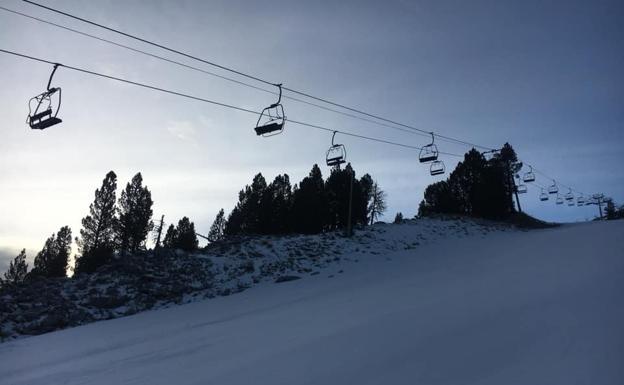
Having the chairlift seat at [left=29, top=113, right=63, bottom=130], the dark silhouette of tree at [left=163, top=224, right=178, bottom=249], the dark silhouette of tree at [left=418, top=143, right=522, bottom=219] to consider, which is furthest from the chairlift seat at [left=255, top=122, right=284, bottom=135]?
the dark silhouette of tree at [left=163, top=224, right=178, bottom=249]

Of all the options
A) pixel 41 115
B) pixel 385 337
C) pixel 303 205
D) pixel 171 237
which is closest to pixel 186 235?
pixel 171 237

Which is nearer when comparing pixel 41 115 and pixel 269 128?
pixel 41 115

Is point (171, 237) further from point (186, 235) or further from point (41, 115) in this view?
point (41, 115)

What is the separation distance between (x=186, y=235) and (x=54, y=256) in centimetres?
1995

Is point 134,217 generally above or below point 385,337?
above

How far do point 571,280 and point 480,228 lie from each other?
29.2m

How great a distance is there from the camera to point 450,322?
6.98m

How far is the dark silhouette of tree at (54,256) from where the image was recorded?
175ft

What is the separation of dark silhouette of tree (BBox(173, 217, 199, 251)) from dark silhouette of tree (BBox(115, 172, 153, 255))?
27.7 ft

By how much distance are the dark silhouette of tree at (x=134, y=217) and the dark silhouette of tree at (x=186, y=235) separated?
27.7 ft

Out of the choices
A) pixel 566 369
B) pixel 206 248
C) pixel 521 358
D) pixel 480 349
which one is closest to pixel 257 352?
pixel 480 349

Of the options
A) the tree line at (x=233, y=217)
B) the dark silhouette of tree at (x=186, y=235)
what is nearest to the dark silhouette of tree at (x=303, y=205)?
the tree line at (x=233, y=217)

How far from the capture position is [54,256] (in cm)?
5581

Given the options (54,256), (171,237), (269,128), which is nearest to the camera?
(269,128)
